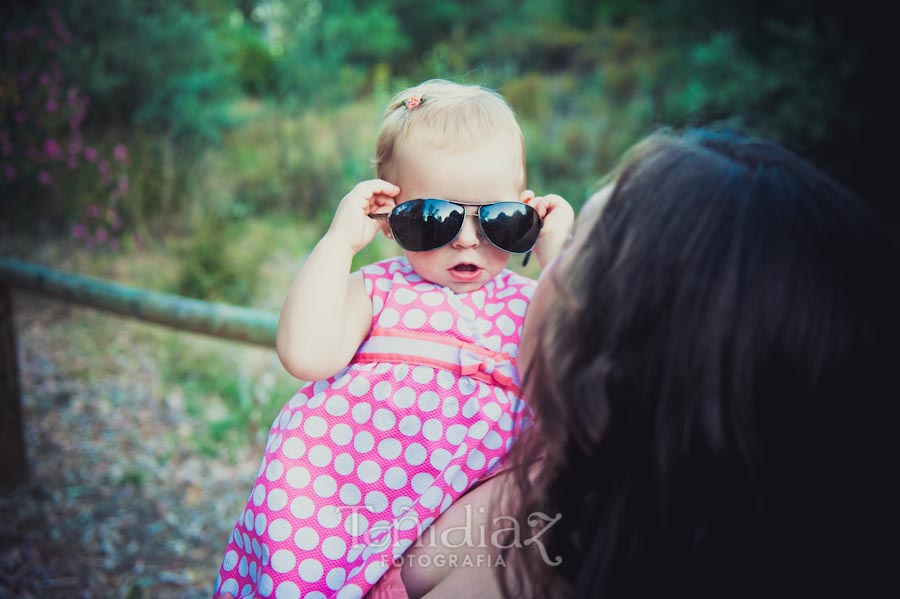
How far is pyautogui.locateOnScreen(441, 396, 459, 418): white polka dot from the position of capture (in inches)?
43.8

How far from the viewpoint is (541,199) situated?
1321 millimetres

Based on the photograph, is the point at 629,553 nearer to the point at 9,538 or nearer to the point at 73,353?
the point at 9,538

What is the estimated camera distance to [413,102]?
1232 millimetres

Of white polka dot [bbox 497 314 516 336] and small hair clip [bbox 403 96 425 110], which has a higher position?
small hair clip [bbox 403 96 425 110]

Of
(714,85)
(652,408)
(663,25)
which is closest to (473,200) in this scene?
(652,408)

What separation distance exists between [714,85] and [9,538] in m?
7.12

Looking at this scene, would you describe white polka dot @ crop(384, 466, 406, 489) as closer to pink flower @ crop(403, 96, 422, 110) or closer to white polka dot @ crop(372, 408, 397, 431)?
white polka dot @ crop(372, 408, 397, 431)

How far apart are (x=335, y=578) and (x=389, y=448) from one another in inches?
9.7

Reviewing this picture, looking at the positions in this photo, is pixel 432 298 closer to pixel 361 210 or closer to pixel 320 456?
pixel 361 210

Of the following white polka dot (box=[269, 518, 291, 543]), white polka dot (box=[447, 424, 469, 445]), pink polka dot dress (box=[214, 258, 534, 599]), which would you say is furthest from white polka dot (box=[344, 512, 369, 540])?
white polka dot (box=[447, 424, 469, 445])

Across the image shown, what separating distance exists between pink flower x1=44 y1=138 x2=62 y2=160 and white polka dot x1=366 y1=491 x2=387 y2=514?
6.20m

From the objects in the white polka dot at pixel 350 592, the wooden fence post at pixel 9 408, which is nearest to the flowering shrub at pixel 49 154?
the wooden fence post at pixel 9 408

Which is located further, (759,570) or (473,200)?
(473,200)

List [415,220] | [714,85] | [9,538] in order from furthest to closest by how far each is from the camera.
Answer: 1. [714,85]
2. [9,538]
3. [415,220]
